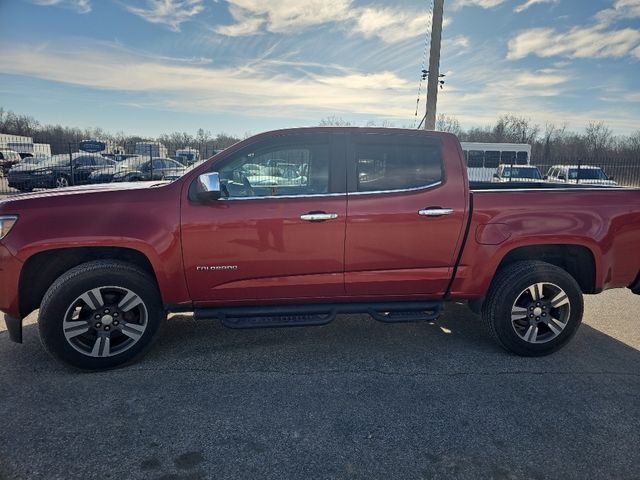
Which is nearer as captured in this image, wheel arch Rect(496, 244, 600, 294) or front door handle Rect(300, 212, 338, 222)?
front door handle Rect(300, 212, 338, 222)

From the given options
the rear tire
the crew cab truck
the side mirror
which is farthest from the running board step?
the rear tire

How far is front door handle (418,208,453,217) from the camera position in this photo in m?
3.39

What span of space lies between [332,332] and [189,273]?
5.14 feet

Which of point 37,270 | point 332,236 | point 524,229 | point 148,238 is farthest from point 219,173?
point 524,229

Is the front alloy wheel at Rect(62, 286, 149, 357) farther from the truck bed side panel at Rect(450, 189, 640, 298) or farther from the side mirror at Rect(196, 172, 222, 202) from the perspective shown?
the truck bed side panel at Rect(450, 189, 640, 298)

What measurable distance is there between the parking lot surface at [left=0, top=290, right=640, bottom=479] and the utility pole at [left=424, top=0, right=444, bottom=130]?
670 centimetres

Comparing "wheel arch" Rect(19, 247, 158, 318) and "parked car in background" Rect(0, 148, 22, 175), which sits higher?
"parked car in background" Rect(0, 148, 22, 175)

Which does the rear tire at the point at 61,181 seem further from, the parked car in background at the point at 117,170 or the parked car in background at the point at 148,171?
the parked car in background at the point at 148,171

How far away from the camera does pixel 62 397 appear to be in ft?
9.50

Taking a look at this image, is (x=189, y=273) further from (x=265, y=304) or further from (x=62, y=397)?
(x=62, y=397)

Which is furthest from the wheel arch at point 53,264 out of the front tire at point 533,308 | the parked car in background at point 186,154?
the parked car in background at point 186,154

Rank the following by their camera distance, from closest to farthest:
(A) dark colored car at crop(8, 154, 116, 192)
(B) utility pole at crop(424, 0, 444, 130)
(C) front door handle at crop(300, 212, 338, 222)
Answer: (C) front door handle at crop(300, 212, 338, 222)
(B) utility pole at crop(424, 0, 444, 130)
(A) dark colored car at crop(8, 154, 116, 192)

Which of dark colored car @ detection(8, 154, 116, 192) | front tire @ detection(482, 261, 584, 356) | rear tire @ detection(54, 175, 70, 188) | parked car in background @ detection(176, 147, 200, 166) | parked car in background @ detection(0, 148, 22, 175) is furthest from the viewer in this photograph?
parked car in background @ detection(0, 148, 22, 175)

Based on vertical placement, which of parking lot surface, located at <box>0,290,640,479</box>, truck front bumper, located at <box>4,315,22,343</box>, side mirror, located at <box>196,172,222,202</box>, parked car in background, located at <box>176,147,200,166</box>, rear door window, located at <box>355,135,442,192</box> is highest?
parked car in background, located at <box>176,147,200,166</box>
